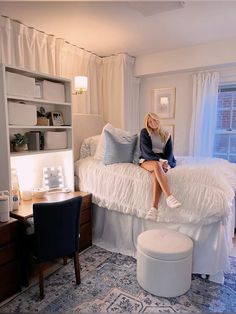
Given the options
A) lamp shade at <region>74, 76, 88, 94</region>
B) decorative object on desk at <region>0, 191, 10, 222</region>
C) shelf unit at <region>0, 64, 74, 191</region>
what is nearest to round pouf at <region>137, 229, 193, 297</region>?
decorative object on desk at <region>0, 191, 10, 222</region>

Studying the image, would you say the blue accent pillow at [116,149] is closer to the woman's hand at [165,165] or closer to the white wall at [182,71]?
the woman's hand at [165,165]

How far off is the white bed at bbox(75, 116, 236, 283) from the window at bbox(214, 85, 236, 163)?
3.17ft

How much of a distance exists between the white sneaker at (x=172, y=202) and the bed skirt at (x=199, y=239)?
0.24 metres

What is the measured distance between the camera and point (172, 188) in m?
2.27

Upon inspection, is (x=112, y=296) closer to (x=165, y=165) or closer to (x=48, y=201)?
(x=48, y=201)

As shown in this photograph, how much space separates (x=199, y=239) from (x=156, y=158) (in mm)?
885

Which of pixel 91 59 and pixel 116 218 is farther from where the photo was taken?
pixel 91 59

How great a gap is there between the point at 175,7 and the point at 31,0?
1.31m

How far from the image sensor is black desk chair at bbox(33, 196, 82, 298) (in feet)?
6.07

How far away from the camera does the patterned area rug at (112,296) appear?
1.83m

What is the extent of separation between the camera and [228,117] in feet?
11.8

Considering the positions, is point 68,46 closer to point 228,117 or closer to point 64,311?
point 228,117

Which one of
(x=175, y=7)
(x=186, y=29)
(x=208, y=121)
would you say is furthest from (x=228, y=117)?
(x=175, y=7)

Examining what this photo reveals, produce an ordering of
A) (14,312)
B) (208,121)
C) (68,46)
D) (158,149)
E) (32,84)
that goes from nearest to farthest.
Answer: (14,312) → (32,84) → (158,149) → (68,46) → (208,121)
